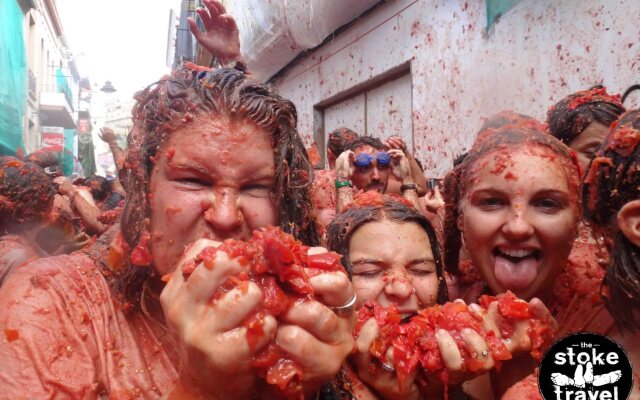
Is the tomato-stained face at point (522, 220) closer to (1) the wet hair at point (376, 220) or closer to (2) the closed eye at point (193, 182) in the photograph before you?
(1) the wet hair at point (376, 220)

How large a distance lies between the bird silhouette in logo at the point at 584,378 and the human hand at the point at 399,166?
359 cm

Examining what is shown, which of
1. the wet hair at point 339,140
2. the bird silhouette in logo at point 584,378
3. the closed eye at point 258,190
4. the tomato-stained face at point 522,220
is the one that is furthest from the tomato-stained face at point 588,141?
the wet hair at point 339,140

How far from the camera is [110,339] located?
168 cm

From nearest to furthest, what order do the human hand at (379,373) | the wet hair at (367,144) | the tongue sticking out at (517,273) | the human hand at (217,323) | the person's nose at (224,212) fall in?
the human hand at (217,323) → the person's nose at (224,212) → the human hand at (379,373) → the tongue sticking out at (517,273) → the wet hair at (367,144)

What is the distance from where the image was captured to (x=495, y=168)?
260 cm

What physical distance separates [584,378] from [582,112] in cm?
246

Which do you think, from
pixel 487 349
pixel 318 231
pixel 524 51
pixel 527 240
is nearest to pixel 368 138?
pixel 524 51

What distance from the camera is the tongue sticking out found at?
2518mm

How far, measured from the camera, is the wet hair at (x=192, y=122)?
173cm

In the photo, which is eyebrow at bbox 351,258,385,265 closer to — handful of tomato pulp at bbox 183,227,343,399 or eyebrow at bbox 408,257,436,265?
eyebrow at bbox 408,257,436,265

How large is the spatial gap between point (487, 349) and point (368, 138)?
409cm

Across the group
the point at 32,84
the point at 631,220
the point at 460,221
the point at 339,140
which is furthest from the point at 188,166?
the point at 32,84

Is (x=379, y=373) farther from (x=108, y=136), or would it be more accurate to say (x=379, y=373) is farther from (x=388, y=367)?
(x=108, y=136)

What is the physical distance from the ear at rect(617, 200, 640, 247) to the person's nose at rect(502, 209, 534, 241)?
23.8 inches
